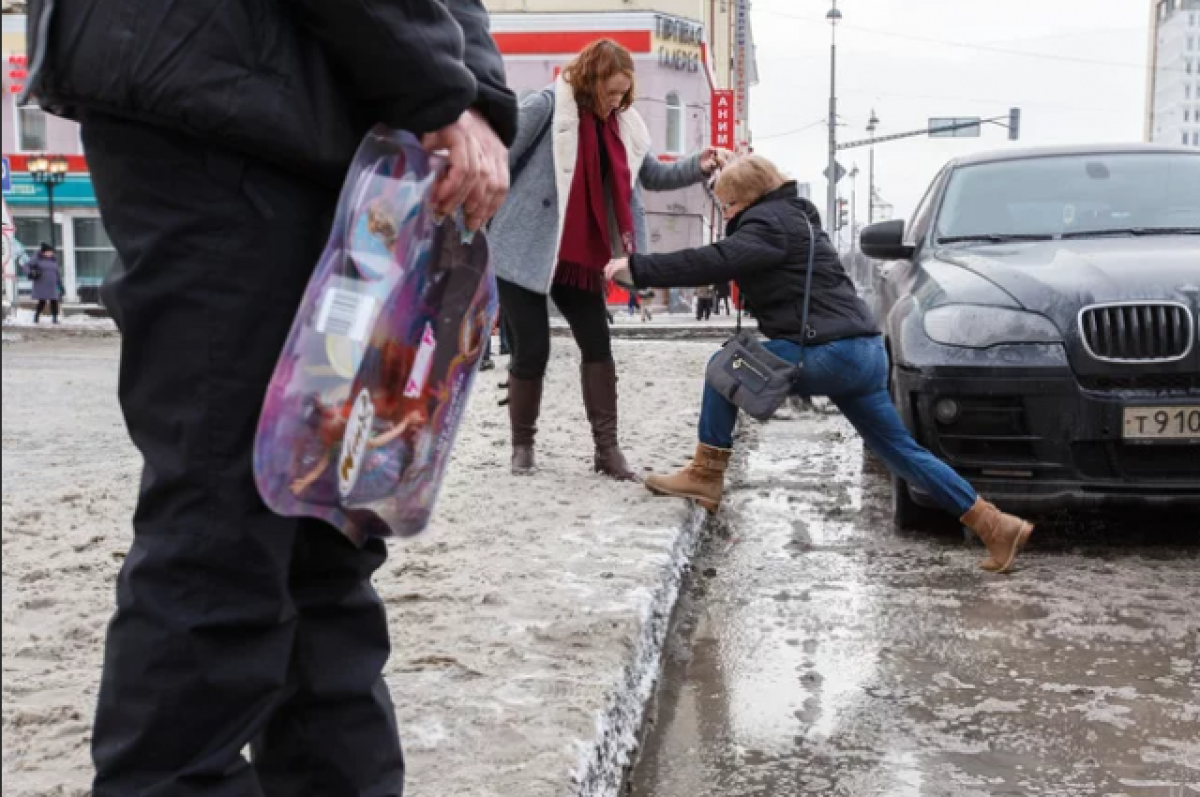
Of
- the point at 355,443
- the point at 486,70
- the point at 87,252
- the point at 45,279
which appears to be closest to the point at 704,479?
the point at 486,70

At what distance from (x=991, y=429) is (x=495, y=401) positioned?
191 inches

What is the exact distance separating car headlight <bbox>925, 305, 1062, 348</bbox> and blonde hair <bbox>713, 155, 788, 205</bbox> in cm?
78

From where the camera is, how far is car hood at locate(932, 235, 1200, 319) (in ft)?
15.0

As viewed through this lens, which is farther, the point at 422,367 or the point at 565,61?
the point at 565,61

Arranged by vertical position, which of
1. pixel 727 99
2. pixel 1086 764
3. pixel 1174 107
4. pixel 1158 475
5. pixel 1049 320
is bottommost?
pixel 1086 764

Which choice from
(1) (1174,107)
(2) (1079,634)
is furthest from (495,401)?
(1) (1174,107)

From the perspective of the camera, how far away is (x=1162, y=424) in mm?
4426

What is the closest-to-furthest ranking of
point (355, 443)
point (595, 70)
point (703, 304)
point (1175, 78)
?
point (355, 443) → point (595, 70) → point (703, 304) → point (1175, 78)

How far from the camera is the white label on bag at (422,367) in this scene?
65.1 inches

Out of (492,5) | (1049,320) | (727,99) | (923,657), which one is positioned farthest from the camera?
(727,99)

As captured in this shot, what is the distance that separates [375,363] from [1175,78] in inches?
7137

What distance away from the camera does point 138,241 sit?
146 cm

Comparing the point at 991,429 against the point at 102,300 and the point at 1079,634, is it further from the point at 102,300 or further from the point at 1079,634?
the point at 102,300

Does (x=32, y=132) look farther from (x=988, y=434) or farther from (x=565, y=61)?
(x=988, y=434)
